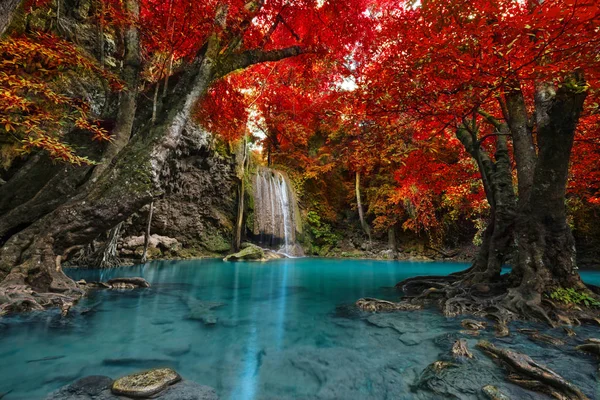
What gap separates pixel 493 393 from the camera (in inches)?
84.0

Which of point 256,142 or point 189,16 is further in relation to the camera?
point 256,142

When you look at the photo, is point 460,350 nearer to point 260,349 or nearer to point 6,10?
point 260,349

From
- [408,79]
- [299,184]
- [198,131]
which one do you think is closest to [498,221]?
[408,79]

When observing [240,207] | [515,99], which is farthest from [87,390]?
[240,207]

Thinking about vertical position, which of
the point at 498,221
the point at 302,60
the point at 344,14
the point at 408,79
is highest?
the point at 344,14

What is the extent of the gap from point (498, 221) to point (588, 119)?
4147 mm

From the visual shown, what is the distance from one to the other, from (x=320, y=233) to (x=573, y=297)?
570 inches

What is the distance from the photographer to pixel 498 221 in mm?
5621

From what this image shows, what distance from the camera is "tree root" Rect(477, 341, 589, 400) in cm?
209

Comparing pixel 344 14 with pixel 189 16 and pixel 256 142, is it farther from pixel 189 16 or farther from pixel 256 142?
pixel 256 142

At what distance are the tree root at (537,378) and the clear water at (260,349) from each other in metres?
0.13

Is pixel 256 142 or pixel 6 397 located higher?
pixel 256 142

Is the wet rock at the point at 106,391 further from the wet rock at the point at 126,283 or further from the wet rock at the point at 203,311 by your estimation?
the wet rock at the point at 126,283

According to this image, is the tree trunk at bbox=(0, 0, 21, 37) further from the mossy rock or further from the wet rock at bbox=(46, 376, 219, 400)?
the mossy rock
